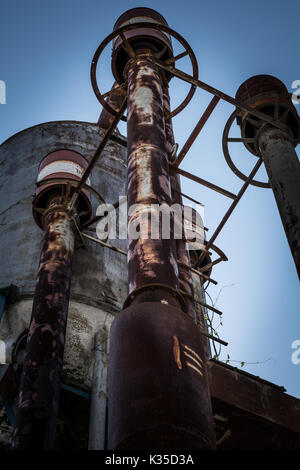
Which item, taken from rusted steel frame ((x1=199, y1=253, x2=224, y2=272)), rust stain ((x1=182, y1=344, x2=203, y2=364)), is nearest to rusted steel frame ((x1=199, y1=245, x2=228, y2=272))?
rusted steel frame ((x1=199, y1=253, x2=224, y2=272))

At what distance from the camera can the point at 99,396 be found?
22.5 ft

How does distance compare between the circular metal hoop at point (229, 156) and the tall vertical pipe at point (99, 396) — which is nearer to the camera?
the tall vertical pipe at point (99, 396)

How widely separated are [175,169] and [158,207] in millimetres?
2843

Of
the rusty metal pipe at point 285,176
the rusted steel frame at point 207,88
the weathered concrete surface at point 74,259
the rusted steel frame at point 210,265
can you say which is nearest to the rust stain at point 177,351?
the rusty metal pipe at point 285,176

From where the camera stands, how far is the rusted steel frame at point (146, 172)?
3697 millimetres

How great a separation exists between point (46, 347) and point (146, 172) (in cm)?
293

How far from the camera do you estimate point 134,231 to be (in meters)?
4.02

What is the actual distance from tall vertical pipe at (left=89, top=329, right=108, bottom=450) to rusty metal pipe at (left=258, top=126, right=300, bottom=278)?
368 centimetres

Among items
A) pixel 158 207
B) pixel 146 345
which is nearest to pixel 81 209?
pixel 158 207

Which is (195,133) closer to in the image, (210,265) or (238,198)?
(238,198)

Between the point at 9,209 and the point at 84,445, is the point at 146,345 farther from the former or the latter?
the point at 9,209

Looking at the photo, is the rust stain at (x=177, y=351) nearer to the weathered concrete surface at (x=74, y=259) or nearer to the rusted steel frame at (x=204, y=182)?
the rusted steel frame at (x=204, y=182)

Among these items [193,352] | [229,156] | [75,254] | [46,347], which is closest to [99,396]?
[46,347]

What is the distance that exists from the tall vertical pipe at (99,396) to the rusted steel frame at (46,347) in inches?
36.9
